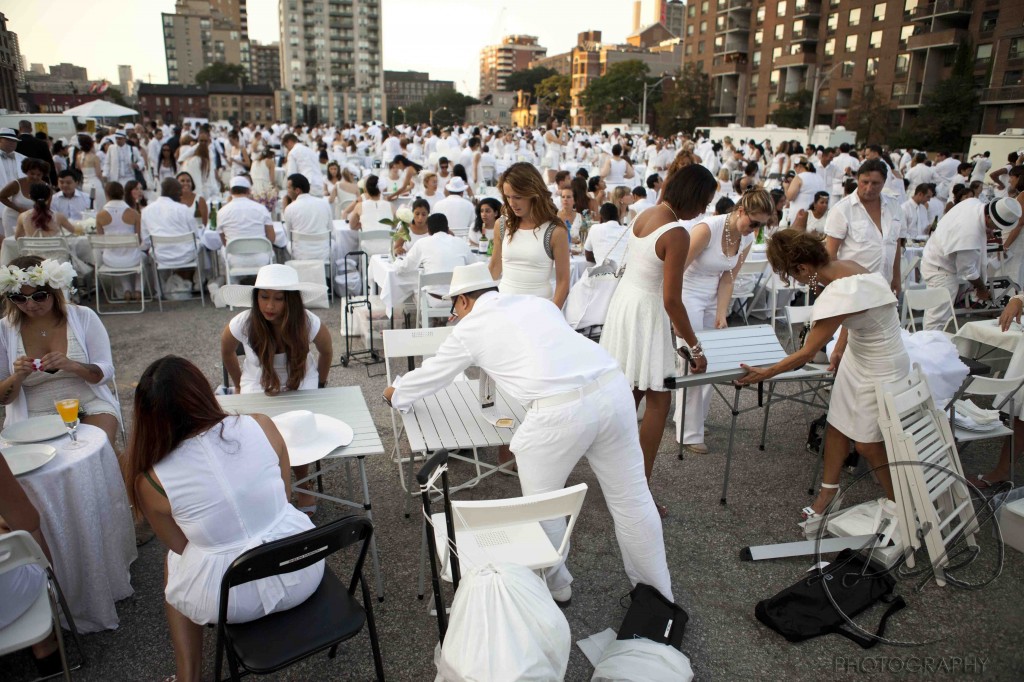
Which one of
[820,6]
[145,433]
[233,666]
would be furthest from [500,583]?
[820,6]

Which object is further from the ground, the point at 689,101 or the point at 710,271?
the point at 689,101

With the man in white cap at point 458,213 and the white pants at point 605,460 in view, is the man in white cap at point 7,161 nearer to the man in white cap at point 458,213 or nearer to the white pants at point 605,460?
the man in white cap at point 458,213

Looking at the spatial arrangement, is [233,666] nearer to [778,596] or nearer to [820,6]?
[778,596]

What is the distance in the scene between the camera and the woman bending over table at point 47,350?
10.5 feet

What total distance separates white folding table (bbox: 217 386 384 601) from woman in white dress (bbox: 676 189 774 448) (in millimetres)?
2102

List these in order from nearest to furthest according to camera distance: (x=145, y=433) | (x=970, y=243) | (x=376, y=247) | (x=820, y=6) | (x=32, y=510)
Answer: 1. (x=145, y=433)
2. (x=32, y=510)
3. (x=970, y=243)
4. (x=376, y=247)
5. (x=820, y=6)

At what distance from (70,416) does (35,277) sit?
833 millimetres

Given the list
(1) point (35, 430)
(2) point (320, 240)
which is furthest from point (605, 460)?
(2) point (320, 240)

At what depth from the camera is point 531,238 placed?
13.6ft

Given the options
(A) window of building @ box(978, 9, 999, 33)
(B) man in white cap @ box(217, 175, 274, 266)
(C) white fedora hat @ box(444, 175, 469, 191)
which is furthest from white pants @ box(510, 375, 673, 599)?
(A) window of building @ box(978, 9, 999, 33)

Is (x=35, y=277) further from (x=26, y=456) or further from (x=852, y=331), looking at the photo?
(x=852, y=331)

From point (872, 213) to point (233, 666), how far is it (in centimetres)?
534

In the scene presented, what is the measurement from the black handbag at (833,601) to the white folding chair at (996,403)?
1146mm

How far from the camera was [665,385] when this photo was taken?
3.42 m
